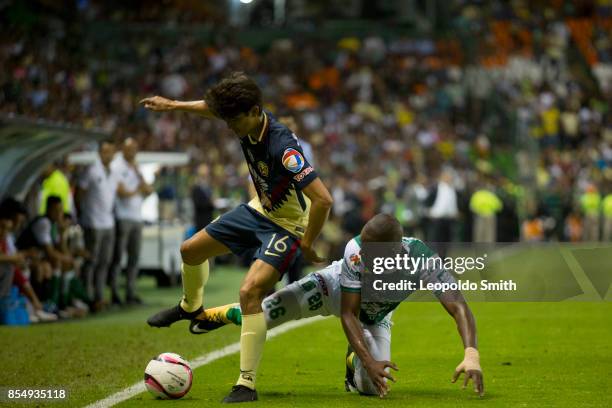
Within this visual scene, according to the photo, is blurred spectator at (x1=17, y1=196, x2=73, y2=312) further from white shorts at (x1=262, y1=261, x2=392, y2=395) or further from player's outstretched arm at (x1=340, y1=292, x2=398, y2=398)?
player's outstretched arm at (x1=340, y1=292, x2=398, y2=398)

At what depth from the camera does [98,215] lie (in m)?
15.0

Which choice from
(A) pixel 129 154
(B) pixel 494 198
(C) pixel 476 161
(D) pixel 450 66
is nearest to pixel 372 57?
(D) pixel 450 66

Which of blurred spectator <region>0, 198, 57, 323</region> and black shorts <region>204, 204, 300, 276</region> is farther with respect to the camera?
blurred spectator <region>0, 198, 57, 323</region>

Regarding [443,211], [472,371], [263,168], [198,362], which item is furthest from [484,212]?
[472,371]

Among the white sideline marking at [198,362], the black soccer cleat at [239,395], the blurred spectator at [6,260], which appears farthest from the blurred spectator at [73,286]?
the black soccer cleat at [239,395]

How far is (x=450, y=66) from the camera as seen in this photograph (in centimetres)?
4016

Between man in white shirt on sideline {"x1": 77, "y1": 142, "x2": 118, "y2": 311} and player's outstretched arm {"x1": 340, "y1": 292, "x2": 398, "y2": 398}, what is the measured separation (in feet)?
25.3

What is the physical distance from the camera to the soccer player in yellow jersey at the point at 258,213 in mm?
7621

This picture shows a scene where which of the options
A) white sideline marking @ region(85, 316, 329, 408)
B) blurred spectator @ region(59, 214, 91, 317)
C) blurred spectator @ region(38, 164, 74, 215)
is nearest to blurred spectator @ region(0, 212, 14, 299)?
blurred spectator @ region(59, 214, 91, 317)

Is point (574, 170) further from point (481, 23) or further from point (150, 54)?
point (150, 54)

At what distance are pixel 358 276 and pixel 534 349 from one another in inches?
155

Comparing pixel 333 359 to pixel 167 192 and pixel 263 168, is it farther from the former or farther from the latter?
pixel 167 192

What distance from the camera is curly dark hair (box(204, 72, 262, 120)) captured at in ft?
24.9

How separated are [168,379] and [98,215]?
290 inches
